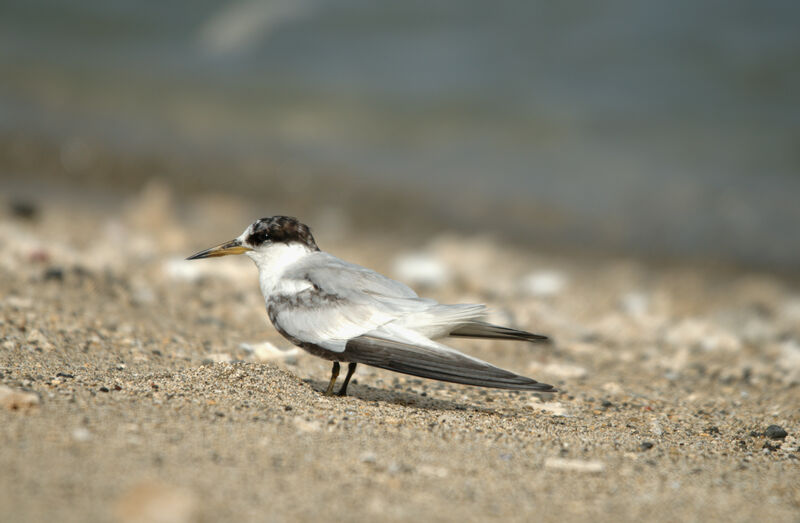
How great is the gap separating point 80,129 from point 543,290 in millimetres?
7236

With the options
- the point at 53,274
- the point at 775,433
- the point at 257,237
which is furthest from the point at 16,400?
the point at 775,433

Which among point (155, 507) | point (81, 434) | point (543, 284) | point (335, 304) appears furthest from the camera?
point (543, 284)

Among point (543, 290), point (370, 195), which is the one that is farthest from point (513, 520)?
point (370, 195)

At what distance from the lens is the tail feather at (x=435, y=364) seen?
2582mm

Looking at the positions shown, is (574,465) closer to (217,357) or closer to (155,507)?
(155,507)

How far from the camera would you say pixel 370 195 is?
9.96m

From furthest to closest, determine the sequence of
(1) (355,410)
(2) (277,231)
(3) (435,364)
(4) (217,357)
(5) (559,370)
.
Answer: (5) (559,370) < (4) (217,357) < (2) (277,231) < (1) (355,410) < (3) (435,364)

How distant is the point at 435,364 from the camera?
2.61 m

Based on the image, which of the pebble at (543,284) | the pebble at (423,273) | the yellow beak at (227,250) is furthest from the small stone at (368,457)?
the pebble at (543,284)

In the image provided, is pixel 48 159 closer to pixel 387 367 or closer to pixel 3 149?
pixel 3 149

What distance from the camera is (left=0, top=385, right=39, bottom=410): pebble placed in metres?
2.21

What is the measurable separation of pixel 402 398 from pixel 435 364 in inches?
25.6

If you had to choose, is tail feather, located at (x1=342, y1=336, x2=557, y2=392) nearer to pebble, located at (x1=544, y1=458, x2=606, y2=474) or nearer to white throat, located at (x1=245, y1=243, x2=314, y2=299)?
pebble, located at (x1=544, y1=458, x2=606, y2=474)

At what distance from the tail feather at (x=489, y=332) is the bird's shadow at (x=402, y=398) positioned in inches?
13.0
